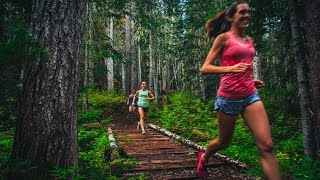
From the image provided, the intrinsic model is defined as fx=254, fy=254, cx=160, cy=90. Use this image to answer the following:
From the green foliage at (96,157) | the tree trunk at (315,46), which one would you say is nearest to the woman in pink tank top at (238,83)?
the tree trunk at (315,46)

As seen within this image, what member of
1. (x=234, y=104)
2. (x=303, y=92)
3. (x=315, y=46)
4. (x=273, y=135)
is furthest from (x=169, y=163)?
(x=273, y=135)

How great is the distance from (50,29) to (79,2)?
63 centimetres

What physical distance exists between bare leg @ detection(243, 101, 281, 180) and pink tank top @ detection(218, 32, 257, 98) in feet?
0.69

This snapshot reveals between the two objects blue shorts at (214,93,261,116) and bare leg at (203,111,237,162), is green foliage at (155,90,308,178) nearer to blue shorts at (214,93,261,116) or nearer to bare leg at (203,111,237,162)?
bare leg at (203,111,237,162)

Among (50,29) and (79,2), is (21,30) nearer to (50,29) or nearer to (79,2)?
(50,29)

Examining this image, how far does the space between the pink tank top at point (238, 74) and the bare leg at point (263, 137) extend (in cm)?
21

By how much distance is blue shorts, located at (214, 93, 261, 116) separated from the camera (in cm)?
310

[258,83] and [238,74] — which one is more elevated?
[238,74]

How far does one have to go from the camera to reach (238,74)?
312cm

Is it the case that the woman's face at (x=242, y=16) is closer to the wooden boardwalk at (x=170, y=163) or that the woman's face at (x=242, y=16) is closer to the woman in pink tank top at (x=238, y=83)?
the woman in pink tank top at (x=238, y=83)

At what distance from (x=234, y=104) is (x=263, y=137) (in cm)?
54

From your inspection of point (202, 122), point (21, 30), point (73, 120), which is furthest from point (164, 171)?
point (202, 122)

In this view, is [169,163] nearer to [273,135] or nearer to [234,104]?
[234,104]

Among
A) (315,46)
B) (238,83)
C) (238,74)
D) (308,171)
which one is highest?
(315,46)
